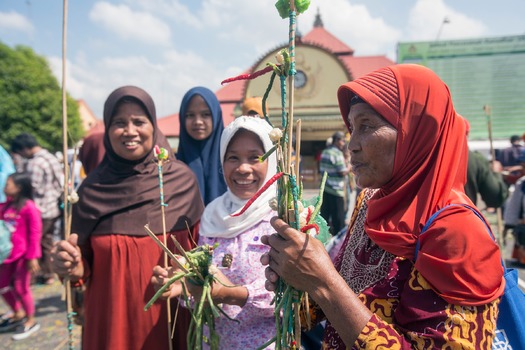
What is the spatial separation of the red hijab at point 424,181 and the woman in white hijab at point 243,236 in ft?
2.12

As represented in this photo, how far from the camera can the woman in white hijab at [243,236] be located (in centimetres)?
167

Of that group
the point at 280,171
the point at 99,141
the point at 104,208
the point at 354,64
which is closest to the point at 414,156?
the point at 280,171

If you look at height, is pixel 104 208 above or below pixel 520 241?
above

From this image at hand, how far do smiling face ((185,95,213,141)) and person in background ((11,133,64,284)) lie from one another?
285 cm

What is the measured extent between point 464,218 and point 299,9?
2.38ft

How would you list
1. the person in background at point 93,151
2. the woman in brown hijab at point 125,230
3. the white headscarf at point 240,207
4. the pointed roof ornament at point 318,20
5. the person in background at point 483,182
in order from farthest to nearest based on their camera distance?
the pointed roof ornament at point 318,20
the person in background at point 93,151
the person in background at point 483,182
the woman in brown hijab at point 125,230
the white headscarf at point 240,207

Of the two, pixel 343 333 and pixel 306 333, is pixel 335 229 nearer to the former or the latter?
pixel 306 333

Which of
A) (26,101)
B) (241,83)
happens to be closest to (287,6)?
(241,83)

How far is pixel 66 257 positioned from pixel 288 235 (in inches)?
49.3

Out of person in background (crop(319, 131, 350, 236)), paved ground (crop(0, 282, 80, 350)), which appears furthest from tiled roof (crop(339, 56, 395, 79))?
paved ground (crop(0, 282, 80, 350))

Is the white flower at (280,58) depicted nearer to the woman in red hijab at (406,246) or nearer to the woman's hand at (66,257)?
the woman in red hijab at (406,246)

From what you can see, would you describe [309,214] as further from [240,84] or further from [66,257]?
[240,84]

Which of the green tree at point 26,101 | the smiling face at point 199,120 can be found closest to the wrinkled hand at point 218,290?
the smiling face at point 199,120

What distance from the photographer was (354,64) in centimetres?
1997
